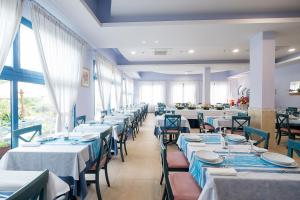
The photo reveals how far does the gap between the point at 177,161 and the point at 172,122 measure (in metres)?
2.42

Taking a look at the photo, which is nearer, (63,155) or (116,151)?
(63,155)

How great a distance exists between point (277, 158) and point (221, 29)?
10.7 feet

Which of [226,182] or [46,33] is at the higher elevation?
[46,33]

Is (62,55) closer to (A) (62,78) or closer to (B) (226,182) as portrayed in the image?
(A) (62,78)

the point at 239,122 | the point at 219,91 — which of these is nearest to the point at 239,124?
the point at 239,122

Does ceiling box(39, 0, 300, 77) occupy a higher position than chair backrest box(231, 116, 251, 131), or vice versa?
ceiling box(39, 0, 300, 77)

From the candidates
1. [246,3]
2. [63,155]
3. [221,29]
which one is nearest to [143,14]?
[221,29]

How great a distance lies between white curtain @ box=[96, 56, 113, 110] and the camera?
19.2 feet

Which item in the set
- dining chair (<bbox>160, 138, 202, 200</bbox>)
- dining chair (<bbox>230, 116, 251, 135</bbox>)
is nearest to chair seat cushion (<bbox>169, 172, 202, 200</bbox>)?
dining chair (<bbox>160, 138, 202, 200</bbox>)

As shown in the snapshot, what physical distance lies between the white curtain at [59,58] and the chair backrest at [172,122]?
233 cm

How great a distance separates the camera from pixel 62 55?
3.57m

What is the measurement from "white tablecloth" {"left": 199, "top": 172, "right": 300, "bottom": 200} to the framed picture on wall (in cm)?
425

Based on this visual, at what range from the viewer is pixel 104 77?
6480 mm

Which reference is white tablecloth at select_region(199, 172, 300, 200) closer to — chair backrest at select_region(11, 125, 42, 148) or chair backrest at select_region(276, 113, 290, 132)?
chair backrest at select_region(11, 125, 42, 148)
